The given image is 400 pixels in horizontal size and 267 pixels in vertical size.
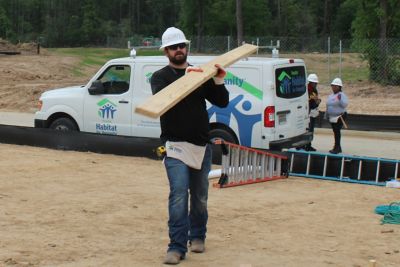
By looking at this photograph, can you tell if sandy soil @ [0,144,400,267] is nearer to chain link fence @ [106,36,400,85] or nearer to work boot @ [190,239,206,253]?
work boot @ [190,239,206,253]

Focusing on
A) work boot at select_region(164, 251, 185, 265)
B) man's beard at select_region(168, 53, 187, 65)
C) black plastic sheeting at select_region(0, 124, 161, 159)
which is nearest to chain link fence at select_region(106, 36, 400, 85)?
black plastic sheeting at select_region(0, 124, 161, 159)

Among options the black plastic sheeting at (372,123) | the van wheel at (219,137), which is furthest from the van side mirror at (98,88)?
the black plastic sheeting at (372,123)

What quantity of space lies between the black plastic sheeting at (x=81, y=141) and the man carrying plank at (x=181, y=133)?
21.5ft

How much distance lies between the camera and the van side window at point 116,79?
1328cm

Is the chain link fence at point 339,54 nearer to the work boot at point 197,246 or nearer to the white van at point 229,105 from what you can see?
the white van at point 229,105

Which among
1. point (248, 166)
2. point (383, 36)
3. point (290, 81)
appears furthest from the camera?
point (383, 36)

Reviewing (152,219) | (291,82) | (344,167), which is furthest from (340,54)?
(152,219)

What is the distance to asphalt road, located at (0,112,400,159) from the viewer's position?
14536mm

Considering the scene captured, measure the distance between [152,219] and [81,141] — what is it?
19.4 ft

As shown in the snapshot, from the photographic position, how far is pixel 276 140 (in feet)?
39.1

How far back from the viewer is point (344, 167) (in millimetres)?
10984

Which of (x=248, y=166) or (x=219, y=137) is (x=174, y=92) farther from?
(x=219, y=137)

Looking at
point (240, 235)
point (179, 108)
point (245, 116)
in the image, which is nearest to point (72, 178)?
point (245, 116)

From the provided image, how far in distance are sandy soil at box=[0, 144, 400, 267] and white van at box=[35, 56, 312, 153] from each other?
140cm
